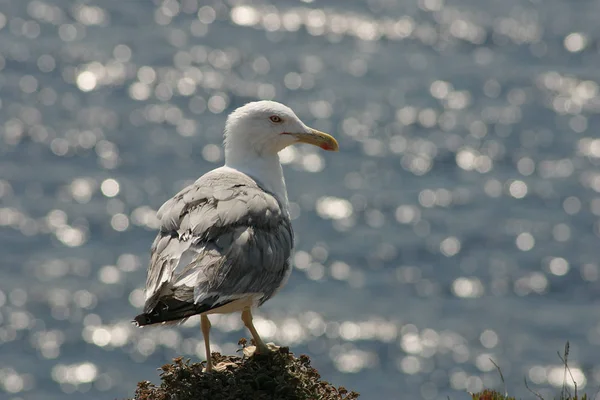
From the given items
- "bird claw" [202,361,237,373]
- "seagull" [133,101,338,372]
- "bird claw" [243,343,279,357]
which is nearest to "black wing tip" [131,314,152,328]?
"seagull" [133,101,338,372]

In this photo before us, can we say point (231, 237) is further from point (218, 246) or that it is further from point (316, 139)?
point (316, 139)

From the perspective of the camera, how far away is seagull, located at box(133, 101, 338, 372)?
9125 mm

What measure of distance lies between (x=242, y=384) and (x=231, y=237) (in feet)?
4.19

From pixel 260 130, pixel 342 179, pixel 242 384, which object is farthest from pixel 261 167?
pixel 342 179

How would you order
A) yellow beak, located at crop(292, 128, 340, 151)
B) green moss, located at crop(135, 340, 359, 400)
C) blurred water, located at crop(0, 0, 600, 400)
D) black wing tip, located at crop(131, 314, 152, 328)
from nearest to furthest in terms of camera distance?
1. black wing tip, located at crop(131, 314, 152, 328)
2. green moss, located at crop(135, 340, 359, 400)
3. yellow beak, located at crop(292, 128, 340, 151)
4. blurred water, located at crop(0, 0, 600, 400)

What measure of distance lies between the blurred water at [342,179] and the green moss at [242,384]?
60.3ft

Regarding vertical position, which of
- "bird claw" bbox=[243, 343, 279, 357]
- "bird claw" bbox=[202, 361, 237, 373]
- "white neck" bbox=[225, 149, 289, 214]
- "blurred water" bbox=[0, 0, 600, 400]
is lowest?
"bird claw" bbox=[202, 361, 237, 373]

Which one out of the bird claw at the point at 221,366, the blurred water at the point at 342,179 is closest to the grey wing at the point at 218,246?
the bird claw at the point at 221,366

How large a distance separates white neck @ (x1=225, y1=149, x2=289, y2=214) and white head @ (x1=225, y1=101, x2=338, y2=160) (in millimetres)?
14

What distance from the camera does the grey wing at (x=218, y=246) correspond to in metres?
9.18

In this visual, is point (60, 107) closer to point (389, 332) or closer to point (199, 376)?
point (389, 332)

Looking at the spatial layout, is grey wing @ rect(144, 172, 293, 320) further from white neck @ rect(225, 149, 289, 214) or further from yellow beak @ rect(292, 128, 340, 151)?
yellow beak @ rect(292, 128, 340, 151)

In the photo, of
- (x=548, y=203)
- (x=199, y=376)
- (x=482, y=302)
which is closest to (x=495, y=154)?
(x=548, y=203)

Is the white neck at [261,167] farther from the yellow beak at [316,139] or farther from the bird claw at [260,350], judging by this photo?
the bird claw at [260,350]
